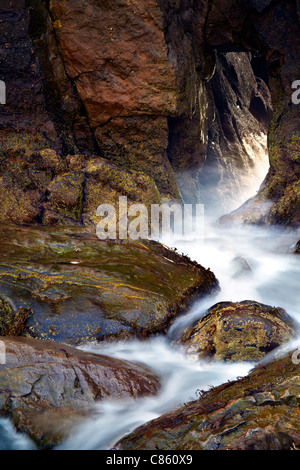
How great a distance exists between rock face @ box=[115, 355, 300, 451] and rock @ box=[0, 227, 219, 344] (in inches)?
67.8

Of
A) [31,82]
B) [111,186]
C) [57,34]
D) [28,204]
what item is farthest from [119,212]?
[57,34]

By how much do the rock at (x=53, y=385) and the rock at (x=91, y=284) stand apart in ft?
2.46

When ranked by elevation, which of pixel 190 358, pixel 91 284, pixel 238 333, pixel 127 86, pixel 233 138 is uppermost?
pixel 127 86

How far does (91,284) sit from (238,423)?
293 centimetres

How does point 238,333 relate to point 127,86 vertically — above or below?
below

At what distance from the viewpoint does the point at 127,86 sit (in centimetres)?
895

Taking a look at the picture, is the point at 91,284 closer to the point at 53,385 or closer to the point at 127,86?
the point at 53,385

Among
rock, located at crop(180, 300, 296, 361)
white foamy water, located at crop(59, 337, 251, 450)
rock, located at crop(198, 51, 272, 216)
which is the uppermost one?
rock, located at crop(198, 51, 272, 216)

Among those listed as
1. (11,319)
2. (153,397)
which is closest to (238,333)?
(153,397)

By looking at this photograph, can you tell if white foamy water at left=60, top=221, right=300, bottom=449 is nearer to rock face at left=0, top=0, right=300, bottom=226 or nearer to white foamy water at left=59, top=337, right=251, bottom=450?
white foamy water at left=59, top=337, right=251, bottom=450

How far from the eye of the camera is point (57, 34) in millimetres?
8695

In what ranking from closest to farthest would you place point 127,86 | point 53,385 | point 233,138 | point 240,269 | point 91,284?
point 53,385
point 91,284
point 240,269
point 127,86
point 233,138

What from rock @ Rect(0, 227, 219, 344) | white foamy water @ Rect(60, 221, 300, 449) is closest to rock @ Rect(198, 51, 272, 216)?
white foamy water @ Rect(60, 221, 300, 449)

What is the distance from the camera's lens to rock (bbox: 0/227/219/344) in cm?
432
